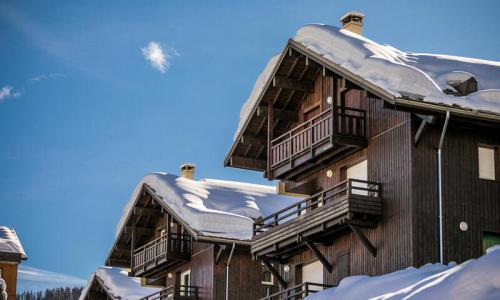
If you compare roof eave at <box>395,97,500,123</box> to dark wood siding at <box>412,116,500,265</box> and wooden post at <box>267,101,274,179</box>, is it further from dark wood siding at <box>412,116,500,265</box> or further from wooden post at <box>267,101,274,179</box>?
wooden post at <box>267,101,274,179</box>

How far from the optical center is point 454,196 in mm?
33656

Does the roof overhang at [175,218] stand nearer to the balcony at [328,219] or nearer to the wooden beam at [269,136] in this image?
the balcony at [328,219]

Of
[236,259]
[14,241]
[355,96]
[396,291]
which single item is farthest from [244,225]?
[14,241]

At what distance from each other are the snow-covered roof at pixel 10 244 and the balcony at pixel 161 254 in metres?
13.9

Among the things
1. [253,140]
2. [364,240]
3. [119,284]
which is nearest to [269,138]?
[253,140]

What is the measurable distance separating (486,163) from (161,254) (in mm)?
16761

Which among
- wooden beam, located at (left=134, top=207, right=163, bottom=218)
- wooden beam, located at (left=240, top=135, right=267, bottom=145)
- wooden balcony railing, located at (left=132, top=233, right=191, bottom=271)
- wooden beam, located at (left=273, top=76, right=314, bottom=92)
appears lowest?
wooden balcony railing, located at (left=132, top=233, right=191, bottom=271)

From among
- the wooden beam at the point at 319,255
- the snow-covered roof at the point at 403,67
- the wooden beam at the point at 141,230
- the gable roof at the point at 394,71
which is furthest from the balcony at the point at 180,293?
the snow-covered roof at the point at 403,67

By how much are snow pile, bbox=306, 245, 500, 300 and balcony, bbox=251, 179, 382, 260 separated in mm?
1804

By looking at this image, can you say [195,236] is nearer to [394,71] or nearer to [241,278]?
[241,278]

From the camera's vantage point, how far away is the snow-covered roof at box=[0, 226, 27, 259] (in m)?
60.9

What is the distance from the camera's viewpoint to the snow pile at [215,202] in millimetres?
43906

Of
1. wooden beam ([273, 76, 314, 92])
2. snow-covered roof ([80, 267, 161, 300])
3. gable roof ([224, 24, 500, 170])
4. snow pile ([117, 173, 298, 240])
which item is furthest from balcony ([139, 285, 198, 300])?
wooden beam ([273, 76, 314, 92])

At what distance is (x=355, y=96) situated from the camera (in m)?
37.0
